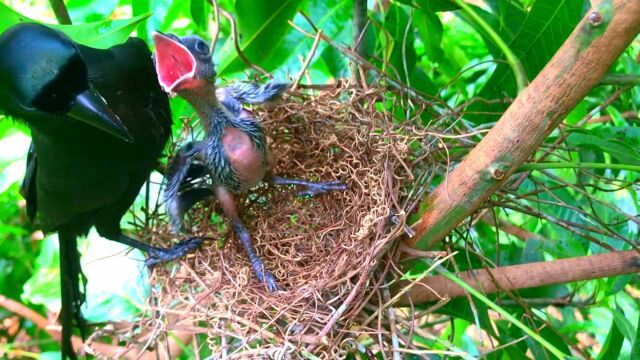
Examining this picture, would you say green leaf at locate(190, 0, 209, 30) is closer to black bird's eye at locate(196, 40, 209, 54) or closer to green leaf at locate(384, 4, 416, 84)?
black bird's eye at locate(196, 40, 209, 54)

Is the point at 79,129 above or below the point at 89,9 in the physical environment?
below

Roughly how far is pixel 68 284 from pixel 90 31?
690 mm

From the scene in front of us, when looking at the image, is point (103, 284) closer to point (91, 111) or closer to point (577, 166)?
point (91, 111)

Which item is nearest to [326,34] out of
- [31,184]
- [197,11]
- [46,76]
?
[197,11]

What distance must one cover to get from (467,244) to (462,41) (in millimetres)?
974

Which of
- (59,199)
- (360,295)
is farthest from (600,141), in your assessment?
(59,199)

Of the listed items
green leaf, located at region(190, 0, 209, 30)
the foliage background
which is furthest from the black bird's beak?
green leaf, located at region(190, 0, 209, 30)

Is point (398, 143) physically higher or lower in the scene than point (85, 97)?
lower

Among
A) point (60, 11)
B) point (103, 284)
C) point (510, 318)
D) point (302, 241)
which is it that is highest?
point (60, 11)

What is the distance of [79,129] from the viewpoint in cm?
128

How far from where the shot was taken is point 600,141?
1.16 m

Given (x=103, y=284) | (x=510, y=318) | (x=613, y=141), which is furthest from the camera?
(x=103, y=284)

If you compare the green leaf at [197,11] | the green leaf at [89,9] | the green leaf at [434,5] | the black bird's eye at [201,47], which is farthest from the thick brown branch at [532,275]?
the green leaf at [89,9]

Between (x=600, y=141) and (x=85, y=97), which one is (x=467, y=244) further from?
(x=85, y=97)
